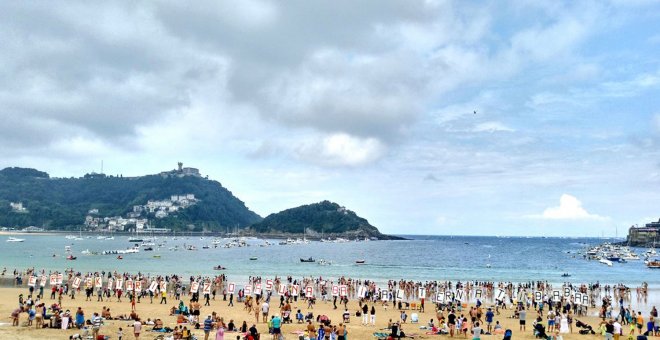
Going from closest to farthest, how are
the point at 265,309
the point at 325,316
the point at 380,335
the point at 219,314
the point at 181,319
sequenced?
the point at 380,335, the point at 181,319, the point at 325,316, the point at 265,309, the point at 219,314

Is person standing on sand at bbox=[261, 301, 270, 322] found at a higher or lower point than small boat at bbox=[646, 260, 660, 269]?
higher

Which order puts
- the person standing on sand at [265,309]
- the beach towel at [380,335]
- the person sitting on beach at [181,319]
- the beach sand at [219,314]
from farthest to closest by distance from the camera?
the person standing on sand at [265,309]
the person sitting on beach at [181,319]
the beach towel at [380,335]
the beach sand at [219,314]

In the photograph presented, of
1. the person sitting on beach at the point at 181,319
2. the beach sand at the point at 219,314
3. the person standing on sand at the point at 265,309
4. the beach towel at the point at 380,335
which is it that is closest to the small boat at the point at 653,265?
the beach sand at the point at 219,314

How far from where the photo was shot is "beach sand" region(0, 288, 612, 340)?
2562 centimetres

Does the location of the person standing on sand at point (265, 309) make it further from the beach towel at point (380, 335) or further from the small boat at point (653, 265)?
the small boat at point (653, 265)

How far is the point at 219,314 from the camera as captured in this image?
114ft

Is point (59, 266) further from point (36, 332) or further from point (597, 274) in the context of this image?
point (597, 274)

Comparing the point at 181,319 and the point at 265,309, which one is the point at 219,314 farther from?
the point at 181,319

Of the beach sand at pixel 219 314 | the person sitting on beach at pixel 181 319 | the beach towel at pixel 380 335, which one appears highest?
the person sitting on beach at pixel 181 319

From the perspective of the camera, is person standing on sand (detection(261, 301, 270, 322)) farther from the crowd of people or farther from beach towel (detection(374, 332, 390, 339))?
beach towel (detection(374, 332, 390, 339))

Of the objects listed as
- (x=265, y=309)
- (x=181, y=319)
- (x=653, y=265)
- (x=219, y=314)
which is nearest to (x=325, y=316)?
(x=265, y=309)

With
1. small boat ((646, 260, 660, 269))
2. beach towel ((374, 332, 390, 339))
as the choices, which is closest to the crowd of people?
beach towel ((374, 332, 390, 339))

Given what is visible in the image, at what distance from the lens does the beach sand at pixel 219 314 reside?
25.6 metres

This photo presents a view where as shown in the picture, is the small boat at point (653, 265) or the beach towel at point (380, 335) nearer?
the beach towel at point (380, 335)
